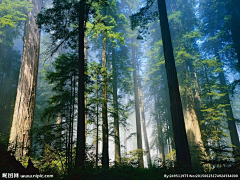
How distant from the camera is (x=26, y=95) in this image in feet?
23.0

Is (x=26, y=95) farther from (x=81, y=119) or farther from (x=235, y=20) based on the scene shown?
(x=235, y=20)

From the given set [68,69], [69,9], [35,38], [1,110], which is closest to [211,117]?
A: [68,69]

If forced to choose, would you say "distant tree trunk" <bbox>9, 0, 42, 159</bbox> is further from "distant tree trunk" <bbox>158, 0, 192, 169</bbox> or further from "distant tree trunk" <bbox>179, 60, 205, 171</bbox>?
"distant tree trunk" <bbox>179, 60, 205, 171</bbox>

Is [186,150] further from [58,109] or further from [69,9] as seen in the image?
[69,9]

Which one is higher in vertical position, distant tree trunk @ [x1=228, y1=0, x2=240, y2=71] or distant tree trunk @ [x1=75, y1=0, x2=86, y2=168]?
distant tree trunk @ [x1=228, y1=0, x2=240, y2=71]

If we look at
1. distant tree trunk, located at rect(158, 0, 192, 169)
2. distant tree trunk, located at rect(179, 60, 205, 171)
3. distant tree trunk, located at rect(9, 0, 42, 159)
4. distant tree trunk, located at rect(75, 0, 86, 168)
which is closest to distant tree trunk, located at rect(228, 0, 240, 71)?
distant tree trunk, located at rect(179, 60, 205, 171)

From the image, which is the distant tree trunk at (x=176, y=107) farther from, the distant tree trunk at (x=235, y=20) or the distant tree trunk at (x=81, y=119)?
the distant tree trunk at (x=235, y=20)

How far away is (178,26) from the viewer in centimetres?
1415

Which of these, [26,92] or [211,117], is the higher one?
[26,92]

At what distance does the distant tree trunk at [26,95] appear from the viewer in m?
6.40

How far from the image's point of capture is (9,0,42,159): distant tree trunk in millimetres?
6400

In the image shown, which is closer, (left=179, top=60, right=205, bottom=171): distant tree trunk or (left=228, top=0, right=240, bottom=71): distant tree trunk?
(left=179, top=60, right=205, bottom=171): distant tree trunk

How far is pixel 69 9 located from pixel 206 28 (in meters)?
16.6

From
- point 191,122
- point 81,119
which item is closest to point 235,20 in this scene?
point 191,122
